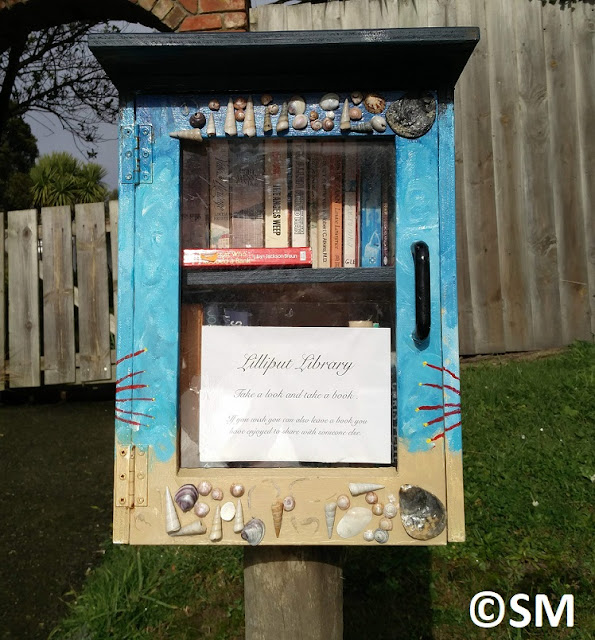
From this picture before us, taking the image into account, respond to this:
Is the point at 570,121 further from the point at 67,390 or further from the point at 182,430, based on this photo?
the point at 67,390

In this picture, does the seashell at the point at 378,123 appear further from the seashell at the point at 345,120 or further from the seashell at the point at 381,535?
the seashell at the point at 381,535

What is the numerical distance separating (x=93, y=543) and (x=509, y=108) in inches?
137

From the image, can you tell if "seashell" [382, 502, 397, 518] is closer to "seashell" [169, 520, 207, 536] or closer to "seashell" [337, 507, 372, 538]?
"seashell" [337, 507, 372, 538]

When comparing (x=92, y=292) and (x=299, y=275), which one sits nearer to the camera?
(x=299, y=275)

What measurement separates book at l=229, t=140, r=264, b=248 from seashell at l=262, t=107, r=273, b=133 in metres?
0.09

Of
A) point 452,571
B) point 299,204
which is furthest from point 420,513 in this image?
point 452,571

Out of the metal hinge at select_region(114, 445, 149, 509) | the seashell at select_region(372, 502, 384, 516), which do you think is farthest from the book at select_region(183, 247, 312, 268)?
the seashell at select_region(372, 502, 384, 516)

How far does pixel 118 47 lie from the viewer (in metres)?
1.14

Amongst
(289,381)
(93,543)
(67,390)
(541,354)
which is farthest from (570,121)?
(67,390)

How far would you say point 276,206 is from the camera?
4.28 feet

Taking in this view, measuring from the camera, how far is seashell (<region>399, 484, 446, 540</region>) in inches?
46.4

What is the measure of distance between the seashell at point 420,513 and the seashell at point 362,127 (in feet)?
2.27

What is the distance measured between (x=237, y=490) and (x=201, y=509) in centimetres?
8

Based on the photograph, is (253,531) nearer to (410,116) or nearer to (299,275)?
(299,275)
